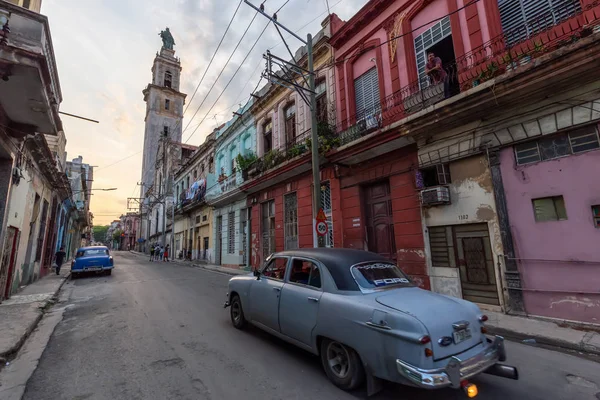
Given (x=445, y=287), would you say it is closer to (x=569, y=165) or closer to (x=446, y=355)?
(x=569, y=165)

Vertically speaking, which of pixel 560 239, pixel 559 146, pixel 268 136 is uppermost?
pixel 268 136

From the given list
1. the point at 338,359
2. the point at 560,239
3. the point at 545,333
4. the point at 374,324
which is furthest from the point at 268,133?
the point at 374,324

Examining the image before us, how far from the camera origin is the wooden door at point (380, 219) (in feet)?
32.4

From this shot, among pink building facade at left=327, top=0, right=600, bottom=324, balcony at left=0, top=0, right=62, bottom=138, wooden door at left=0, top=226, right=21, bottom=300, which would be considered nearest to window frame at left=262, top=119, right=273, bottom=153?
pink building facade at left=327, top=0, right=600, bottom=324

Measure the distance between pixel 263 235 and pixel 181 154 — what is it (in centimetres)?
2505

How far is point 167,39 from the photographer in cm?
5703

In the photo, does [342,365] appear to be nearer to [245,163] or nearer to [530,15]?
[530,15]

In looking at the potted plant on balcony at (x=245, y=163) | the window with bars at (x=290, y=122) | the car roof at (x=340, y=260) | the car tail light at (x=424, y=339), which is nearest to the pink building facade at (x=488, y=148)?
the car roof at (x=340, y=260)

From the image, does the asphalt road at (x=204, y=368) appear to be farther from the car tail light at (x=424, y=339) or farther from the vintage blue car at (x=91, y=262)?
the vintage blue car at (x=91, y=262)

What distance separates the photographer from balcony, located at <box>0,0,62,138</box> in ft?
16.7

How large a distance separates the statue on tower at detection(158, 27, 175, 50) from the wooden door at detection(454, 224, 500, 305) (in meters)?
64.1

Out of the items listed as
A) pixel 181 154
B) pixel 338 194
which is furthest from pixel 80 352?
pixel 181 154

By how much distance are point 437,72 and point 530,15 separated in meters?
2.20

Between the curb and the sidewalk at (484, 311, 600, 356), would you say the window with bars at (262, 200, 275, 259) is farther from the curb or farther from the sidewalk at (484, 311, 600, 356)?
the curb
